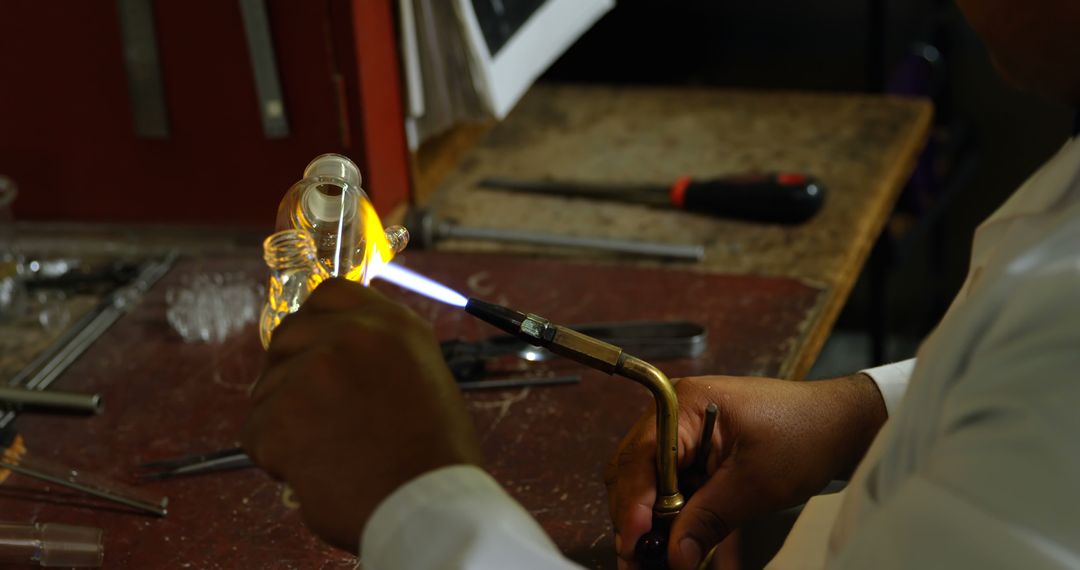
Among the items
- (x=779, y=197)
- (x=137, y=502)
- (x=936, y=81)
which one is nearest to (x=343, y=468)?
(x=137, y=502)

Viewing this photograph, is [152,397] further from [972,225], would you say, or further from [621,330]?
[972,225]

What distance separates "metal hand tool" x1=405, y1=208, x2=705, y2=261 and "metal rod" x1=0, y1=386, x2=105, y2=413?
0.59 m

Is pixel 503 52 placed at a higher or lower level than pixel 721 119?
higher

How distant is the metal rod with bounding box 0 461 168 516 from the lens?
123 cm

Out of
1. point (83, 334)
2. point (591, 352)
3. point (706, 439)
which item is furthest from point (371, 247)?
point (83, 334)

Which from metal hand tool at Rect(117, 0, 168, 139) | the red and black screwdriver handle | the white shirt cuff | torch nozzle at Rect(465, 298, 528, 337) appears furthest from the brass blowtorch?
metal hand tool at Rect(117, 0, 168, 139)

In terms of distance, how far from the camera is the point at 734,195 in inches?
72.2

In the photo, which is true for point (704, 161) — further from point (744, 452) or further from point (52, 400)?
point (52, 400)

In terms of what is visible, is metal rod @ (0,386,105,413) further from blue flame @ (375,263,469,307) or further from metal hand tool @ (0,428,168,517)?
blue flame @ (375,263,469,307)

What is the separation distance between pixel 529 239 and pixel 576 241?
2.9 inches

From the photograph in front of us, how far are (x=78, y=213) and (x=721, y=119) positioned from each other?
1142mm

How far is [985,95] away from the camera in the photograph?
3.07 meters

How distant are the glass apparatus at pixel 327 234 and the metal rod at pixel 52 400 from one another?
44cm

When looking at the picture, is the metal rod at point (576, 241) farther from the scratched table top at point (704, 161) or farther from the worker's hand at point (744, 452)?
the worker's hand at point (744, 452)
